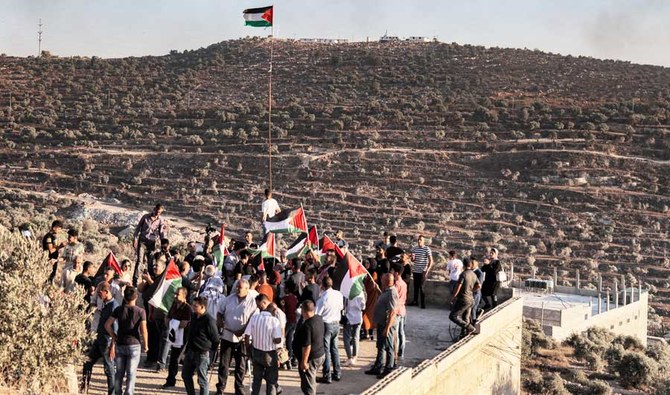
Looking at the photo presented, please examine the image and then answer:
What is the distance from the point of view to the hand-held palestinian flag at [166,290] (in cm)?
1178

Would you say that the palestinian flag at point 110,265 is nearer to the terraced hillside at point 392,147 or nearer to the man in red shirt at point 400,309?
the man in red shirt at point 400,309

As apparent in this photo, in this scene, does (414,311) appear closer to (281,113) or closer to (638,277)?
(638,277)

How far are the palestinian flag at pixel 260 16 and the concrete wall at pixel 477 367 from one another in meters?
11.6

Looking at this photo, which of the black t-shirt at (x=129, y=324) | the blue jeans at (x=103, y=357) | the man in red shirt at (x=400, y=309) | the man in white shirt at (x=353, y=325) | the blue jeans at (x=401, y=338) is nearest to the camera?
the black t-shirt at (x=129, y=324)

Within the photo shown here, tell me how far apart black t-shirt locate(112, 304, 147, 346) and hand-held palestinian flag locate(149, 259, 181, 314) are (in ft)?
5.95

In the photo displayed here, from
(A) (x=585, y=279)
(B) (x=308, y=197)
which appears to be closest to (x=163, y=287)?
(A) (x=585, y=279)

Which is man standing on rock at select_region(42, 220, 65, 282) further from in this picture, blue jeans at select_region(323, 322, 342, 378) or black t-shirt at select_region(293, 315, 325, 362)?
black t-shirt at select_region(293, 315, 325, 362)

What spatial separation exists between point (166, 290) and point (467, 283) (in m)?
4.47

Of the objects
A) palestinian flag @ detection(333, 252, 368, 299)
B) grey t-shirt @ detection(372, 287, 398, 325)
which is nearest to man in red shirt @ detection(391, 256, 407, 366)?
grey t-shirt @ detection(372, 287, 398, 325)

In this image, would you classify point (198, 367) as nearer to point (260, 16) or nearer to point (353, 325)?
point (353, 325)

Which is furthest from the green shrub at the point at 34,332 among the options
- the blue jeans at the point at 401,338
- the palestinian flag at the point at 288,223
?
the palestinian flag at the point at 288,223

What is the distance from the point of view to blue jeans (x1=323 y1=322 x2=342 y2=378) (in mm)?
11393

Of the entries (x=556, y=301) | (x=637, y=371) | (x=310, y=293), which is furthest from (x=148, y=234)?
(x=556, y=301)

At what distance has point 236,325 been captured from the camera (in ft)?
34.6
